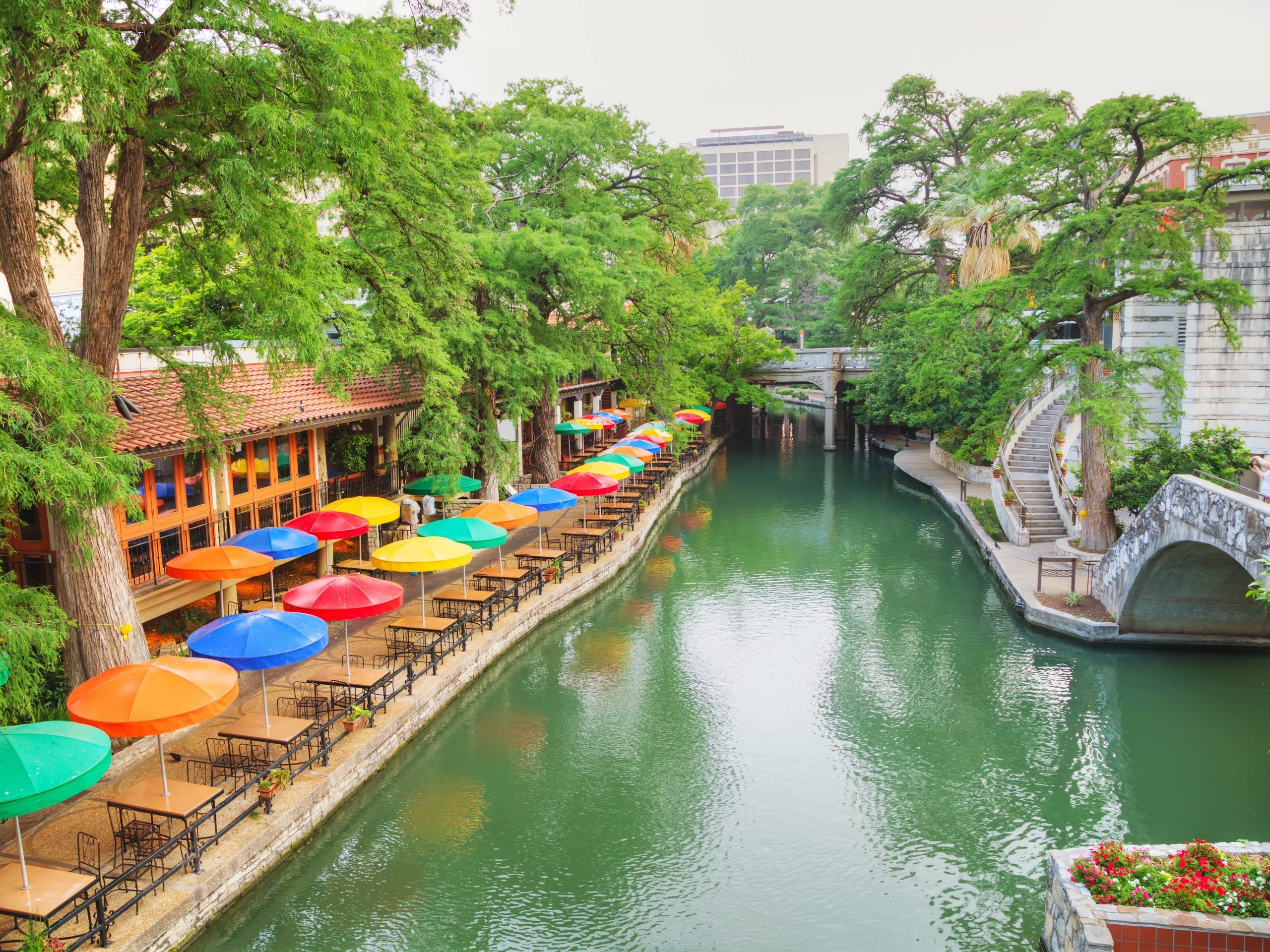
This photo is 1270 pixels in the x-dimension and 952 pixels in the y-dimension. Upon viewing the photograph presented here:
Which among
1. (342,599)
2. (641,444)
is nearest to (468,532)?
(342,599)

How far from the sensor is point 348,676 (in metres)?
15.1

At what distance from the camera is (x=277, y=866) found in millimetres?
11531

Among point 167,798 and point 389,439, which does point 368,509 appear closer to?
point 389,439

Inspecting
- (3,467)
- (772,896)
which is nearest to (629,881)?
(772,896)

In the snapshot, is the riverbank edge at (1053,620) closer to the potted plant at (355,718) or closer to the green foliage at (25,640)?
the potted plant at (355,718)

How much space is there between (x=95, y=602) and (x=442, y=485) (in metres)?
11.9

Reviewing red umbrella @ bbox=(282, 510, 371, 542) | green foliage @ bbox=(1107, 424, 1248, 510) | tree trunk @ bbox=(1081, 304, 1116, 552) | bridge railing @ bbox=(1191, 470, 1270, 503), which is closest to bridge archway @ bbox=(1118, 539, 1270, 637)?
bridge railing @ bbox=(1191, 470, 1270, 503)

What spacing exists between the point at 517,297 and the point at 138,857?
21.1 meters

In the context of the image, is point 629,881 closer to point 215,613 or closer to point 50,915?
point 50,915

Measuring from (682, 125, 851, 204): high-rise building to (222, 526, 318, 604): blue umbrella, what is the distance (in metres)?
164

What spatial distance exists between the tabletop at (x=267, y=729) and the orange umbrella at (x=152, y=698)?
5.61 feet

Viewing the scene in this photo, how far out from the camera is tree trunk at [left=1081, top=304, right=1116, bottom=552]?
79.8 ft

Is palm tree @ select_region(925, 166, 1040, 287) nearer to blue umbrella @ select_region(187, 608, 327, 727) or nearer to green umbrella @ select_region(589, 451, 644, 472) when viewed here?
green umbrella @ select_region(589, 451, 644, 472)

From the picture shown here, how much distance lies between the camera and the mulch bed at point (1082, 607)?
2017 centimetres
